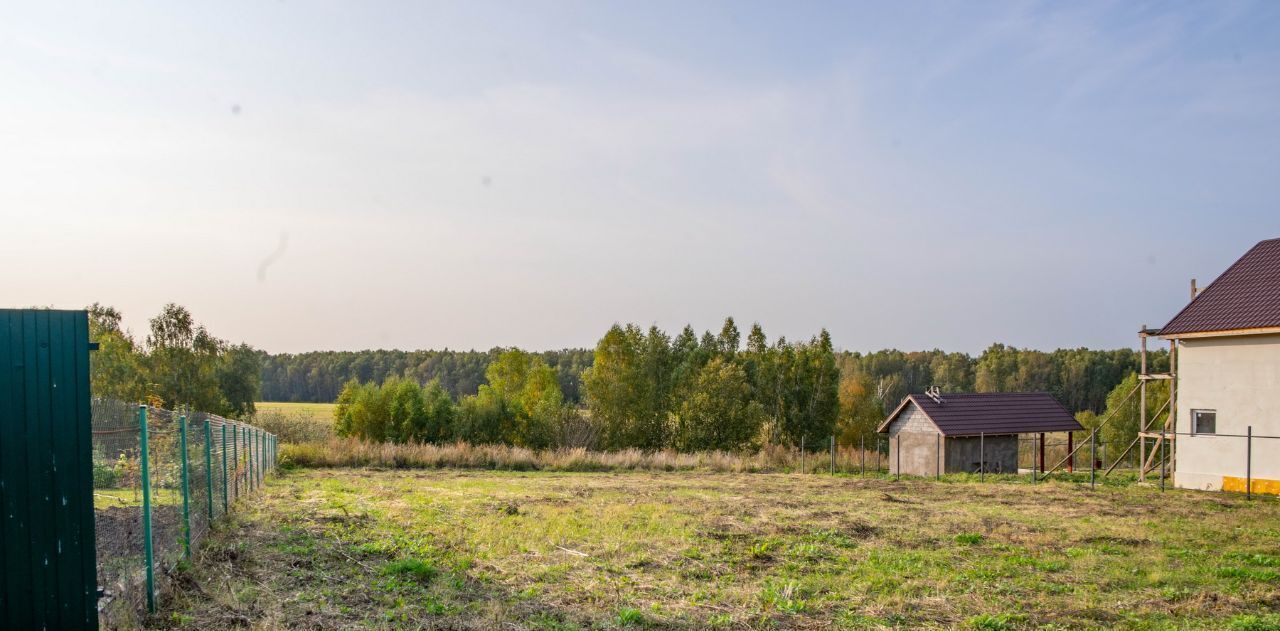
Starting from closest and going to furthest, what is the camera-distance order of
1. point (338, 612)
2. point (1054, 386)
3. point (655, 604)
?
point (338, 612), point (655, 604), point (1054, 386)

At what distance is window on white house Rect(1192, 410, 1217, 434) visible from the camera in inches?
825

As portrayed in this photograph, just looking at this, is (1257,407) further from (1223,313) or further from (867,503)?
(867,503)

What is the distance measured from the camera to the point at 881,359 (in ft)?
355

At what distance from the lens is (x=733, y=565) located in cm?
986

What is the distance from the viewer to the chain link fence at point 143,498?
6309mm

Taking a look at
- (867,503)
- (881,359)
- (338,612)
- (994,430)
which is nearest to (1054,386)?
(881,359)

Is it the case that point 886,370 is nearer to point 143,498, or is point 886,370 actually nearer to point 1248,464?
point 1248,464

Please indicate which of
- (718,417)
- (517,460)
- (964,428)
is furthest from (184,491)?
(718,417)

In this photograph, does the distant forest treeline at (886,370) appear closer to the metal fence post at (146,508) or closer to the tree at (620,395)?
the tree at (620,395)

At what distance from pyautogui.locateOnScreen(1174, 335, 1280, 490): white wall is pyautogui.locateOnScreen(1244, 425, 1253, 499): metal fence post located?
0.08 metres

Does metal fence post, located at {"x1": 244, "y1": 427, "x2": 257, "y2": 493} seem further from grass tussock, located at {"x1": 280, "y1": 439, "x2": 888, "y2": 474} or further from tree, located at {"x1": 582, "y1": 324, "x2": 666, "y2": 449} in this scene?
tree, located at {"x1": 582, "y1": 324, "x2": 666, "y2": 449}

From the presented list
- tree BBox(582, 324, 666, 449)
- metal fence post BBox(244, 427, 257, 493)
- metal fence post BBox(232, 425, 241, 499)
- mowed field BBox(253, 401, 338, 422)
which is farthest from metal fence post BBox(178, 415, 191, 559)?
mowed field BBox(253, 401, 338, 422)

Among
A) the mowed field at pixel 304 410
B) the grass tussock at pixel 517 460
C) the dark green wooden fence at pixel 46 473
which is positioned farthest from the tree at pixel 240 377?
the dark green wooden fence at pixel 46 473

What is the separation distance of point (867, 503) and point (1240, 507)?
7.33m
